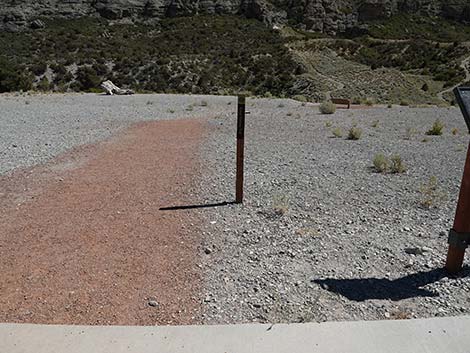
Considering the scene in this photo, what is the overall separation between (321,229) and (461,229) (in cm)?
188

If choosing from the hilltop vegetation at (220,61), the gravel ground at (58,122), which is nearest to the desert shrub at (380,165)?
the gravel ground at (58,122)

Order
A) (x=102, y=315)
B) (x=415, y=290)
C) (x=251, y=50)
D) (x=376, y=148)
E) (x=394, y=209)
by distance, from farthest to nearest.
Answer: (x=251, y=50), (x=376, y=148), (x=394, y=209), (x=415, y=290), (x=102, y=315)

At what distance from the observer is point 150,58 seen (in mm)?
48438

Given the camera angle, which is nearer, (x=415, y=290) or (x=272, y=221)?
(x=415, y=290)

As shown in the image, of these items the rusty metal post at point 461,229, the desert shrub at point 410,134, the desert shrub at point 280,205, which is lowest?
the desert shrub at point 410,134

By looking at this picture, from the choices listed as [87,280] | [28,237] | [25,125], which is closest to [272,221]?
[87,280]

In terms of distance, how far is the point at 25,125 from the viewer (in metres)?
16.6

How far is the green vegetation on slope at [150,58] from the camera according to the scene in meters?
42.5

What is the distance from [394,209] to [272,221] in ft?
6.48

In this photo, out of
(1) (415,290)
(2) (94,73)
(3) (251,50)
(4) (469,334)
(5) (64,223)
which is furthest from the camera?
(3) (251,50)

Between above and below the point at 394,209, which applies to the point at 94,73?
below

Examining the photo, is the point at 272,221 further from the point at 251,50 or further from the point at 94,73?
the point at 251,50

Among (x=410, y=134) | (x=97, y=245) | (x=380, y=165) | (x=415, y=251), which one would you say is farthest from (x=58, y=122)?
(x=415, y=251)

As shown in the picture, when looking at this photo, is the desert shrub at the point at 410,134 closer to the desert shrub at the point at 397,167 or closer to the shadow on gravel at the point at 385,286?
the desert shrub at the point at 397,167
